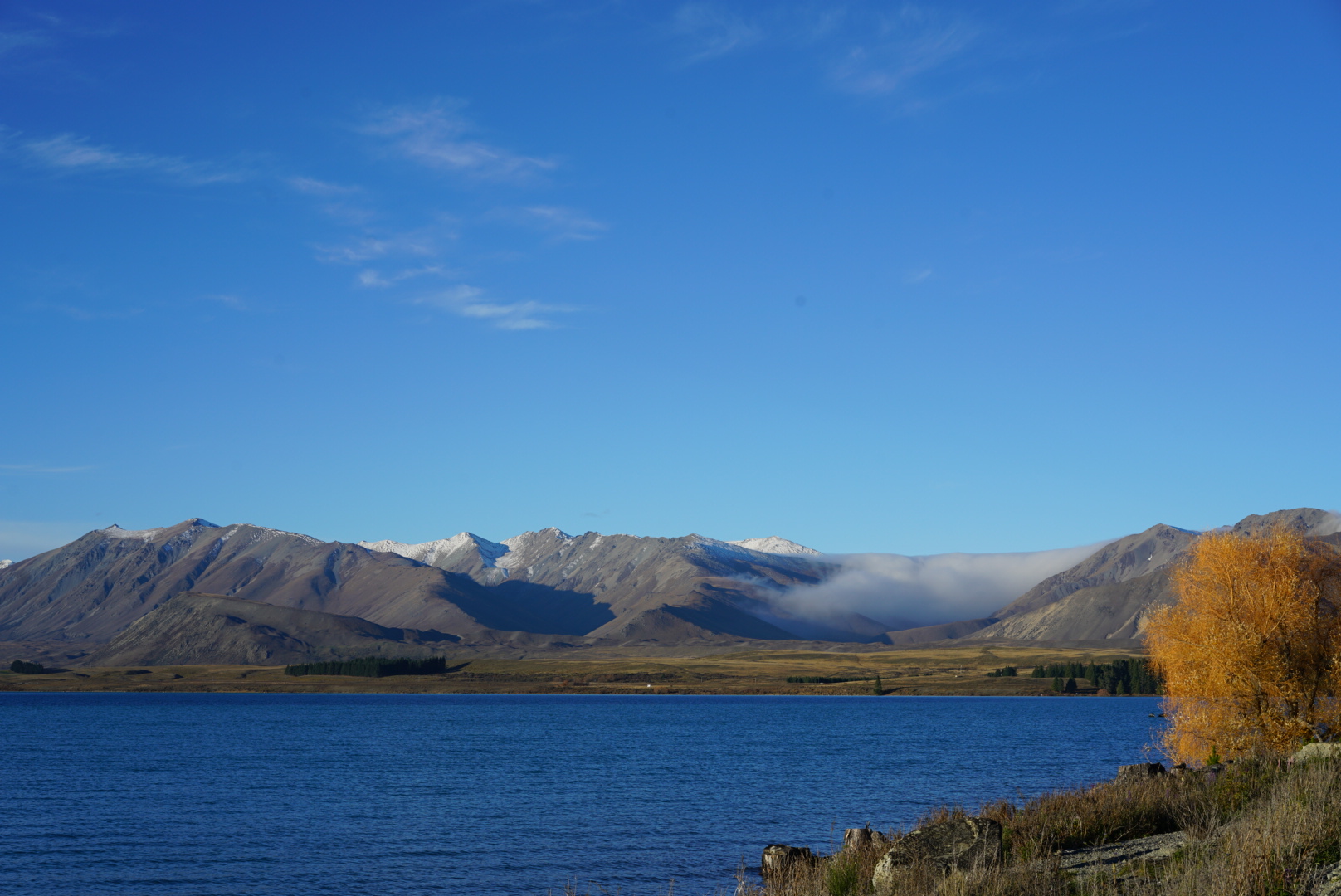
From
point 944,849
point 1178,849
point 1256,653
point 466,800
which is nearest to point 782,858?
point 944,849

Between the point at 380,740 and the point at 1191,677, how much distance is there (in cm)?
9087

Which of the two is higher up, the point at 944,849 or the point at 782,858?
the point at 944,849

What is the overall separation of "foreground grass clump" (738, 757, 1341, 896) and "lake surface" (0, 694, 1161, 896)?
1541cm

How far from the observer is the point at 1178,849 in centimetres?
2141

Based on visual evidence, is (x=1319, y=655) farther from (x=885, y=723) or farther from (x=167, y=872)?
(x=885, y=723)

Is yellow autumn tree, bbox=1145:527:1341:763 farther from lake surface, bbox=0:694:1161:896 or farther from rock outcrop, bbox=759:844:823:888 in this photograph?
rock outcrop, bbox=759:844:823:888

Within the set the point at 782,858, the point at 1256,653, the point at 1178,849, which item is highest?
the point at 1256,653

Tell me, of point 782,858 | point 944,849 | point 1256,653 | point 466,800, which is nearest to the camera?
point 944,849

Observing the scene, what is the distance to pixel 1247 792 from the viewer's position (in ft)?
85.9

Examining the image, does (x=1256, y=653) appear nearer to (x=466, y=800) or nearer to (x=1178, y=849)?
(x=1178, y=849)

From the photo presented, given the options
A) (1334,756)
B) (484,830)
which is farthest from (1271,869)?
(484,830)

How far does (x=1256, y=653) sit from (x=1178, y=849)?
103 feet

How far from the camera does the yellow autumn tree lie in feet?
158

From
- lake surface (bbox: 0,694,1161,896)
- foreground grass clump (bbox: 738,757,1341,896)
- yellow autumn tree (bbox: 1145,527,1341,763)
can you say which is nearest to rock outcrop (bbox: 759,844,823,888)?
foreground grass clump (bbox: 738,757,1341,896)
